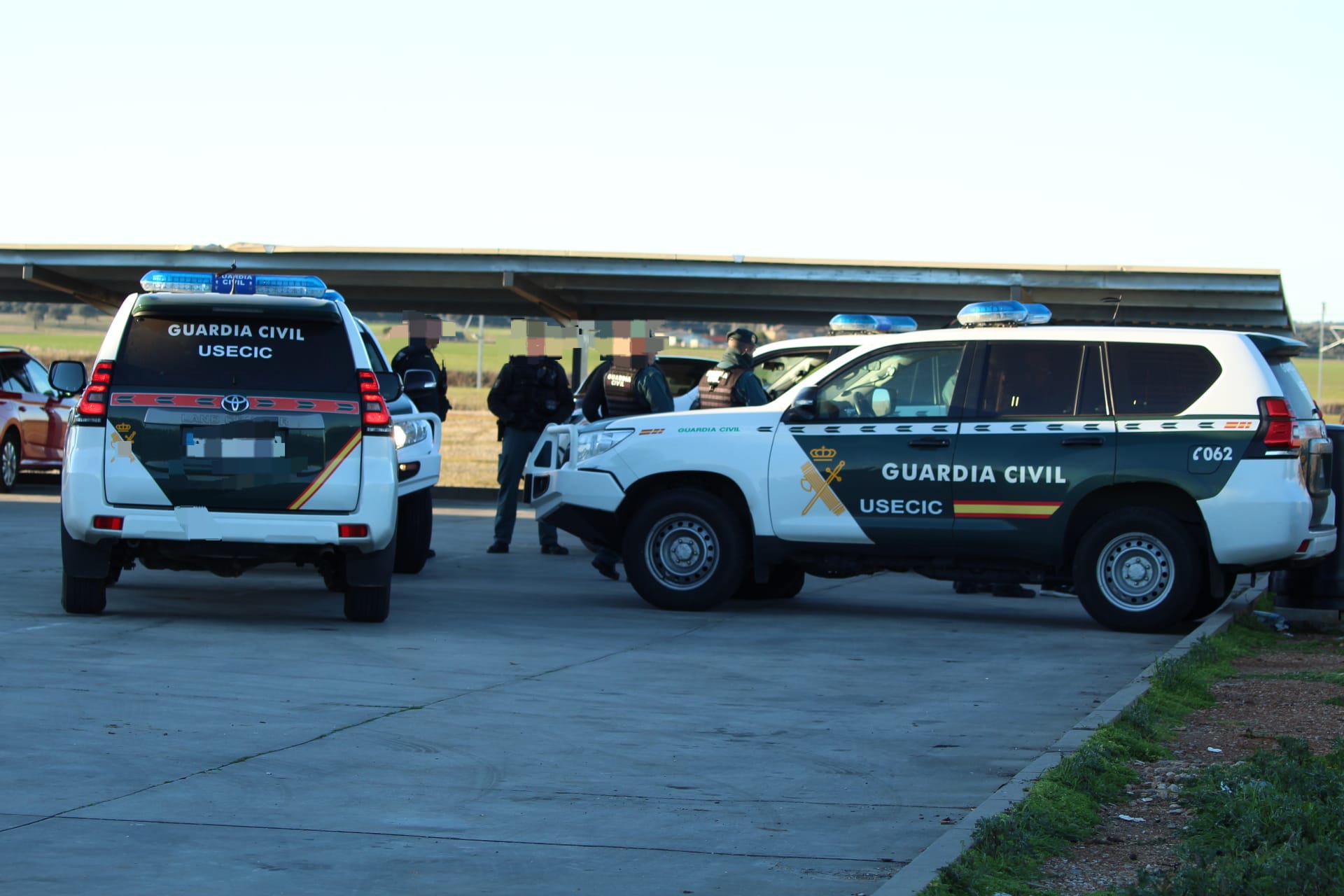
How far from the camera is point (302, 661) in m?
8.76

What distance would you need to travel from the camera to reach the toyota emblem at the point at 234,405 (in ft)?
31.4

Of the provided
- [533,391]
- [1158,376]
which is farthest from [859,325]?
[1158,376]

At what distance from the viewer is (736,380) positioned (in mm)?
12703

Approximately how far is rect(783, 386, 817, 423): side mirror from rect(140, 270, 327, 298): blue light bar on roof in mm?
3180

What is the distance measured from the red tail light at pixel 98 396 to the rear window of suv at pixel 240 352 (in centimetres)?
14

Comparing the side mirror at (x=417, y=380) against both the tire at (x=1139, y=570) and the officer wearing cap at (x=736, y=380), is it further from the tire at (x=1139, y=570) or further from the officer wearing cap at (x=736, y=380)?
the tire at (x=1139, y=570)

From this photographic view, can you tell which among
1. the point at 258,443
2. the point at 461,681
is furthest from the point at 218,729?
the point at 258,443

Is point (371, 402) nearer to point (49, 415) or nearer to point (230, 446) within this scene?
point (230, 446)

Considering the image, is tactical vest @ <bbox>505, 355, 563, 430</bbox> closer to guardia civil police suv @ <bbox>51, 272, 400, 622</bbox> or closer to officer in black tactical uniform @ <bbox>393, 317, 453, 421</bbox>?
officer in black tactical uniform @ <bbox>393, 317, 453, 421</bbox>

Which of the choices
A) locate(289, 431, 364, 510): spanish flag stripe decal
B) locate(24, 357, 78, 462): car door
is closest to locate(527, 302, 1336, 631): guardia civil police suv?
locate(289, 431, 364, 510): spanish flag stripe decal

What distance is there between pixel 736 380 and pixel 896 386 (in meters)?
1.76

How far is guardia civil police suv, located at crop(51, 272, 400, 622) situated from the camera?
9.55 metres

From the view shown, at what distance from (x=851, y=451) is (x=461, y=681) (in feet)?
12.4

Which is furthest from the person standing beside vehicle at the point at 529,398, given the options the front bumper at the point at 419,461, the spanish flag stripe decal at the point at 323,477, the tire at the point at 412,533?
the spanish flag stripe decal at the point at 323,477
